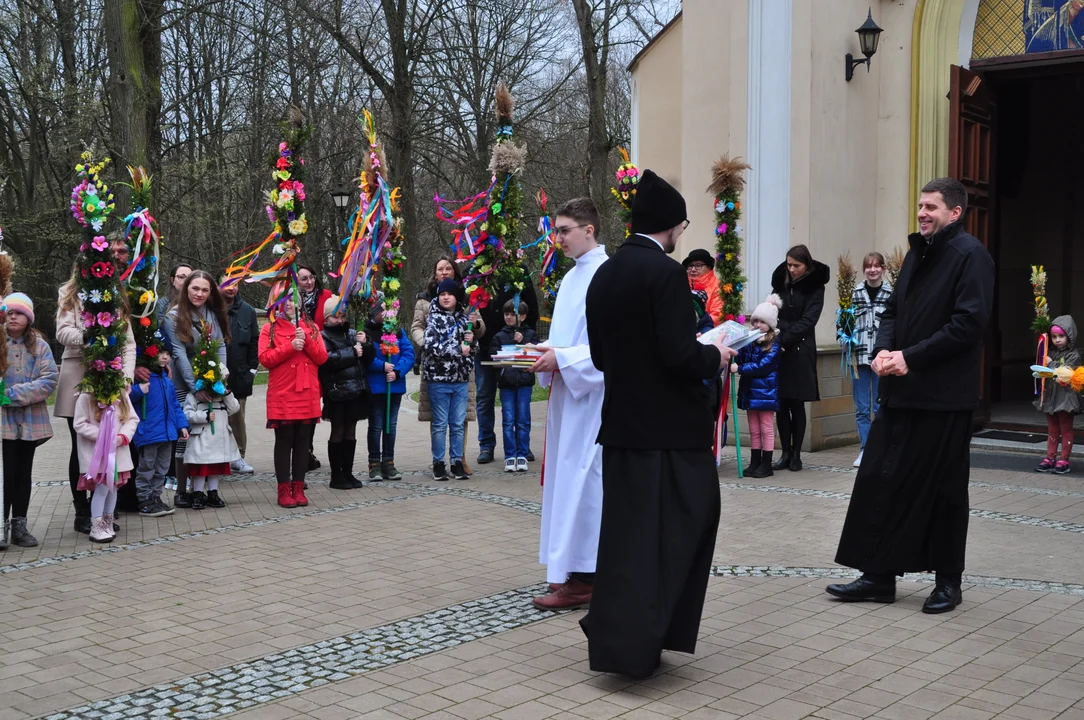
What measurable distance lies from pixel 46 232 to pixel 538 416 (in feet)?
53.3

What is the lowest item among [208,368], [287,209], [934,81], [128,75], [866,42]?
[208,368]

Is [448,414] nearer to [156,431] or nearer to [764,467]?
[156,431]

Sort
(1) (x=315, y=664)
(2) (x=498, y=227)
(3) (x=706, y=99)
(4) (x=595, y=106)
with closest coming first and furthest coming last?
(1) (x=315, y=664), (2) (x=498, y=227), (3) (x=706, y=99), (4) (x=595, y=106)

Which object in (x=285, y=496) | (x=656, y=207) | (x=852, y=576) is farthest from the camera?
(x=285, y=496)

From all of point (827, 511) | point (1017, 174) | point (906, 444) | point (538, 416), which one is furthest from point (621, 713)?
point (1017, 174)

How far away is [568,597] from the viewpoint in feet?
19.2

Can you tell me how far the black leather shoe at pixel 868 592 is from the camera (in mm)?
5969

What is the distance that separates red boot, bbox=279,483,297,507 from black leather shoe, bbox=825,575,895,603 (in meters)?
4.71

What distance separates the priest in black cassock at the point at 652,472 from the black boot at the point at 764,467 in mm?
5838

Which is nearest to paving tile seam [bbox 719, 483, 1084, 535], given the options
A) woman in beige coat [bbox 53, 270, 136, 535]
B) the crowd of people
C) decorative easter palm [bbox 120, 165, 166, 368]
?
the crowd of people

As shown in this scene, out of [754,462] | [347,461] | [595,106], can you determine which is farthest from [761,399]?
[595,106]

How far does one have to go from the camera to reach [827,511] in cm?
867

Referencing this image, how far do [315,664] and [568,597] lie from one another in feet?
4.72

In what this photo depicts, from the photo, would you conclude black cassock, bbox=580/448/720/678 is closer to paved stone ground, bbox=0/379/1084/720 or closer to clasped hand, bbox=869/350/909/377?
paved stone ground, bbox=0/379/1084/720
